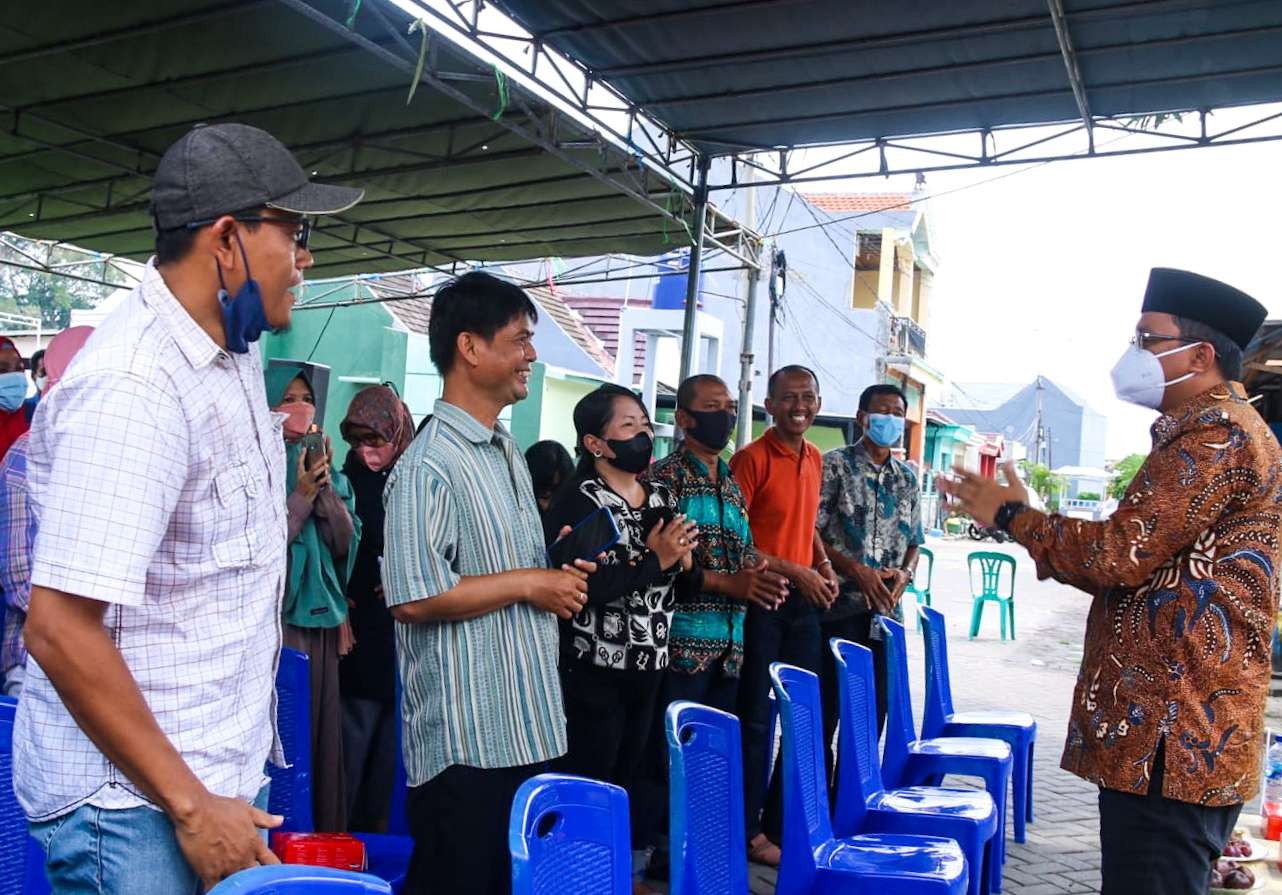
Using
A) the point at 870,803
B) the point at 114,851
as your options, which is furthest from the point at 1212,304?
the point at 114,851

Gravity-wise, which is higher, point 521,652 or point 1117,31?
point 1117,31

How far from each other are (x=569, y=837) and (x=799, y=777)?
1.41 metres

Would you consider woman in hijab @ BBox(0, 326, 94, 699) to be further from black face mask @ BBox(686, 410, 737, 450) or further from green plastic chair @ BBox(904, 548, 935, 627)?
green plastic chair @ BBox(904, 548, 935, 627)

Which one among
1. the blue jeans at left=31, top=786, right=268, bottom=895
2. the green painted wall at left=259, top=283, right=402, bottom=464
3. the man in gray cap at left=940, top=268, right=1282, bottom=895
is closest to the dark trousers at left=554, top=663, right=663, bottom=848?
the man in gray cap at left=940, top=268, right=1282, bottom=895

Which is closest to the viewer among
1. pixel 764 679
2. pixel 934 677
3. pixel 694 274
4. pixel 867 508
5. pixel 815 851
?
pixel 815 851

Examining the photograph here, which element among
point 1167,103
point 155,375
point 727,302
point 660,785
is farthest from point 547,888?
point 727,302

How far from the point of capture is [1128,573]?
2650 mm

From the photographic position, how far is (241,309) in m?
1.61

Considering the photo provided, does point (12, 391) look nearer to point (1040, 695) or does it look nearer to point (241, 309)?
point (241, 309)

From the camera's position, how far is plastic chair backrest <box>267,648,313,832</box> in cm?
312

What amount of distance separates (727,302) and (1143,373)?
22.8 meters

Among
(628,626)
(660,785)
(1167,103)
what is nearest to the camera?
(628,626)

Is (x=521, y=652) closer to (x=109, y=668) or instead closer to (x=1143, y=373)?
(x=109, y=668)

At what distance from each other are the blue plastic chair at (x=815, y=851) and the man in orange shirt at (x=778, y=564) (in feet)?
4.03
